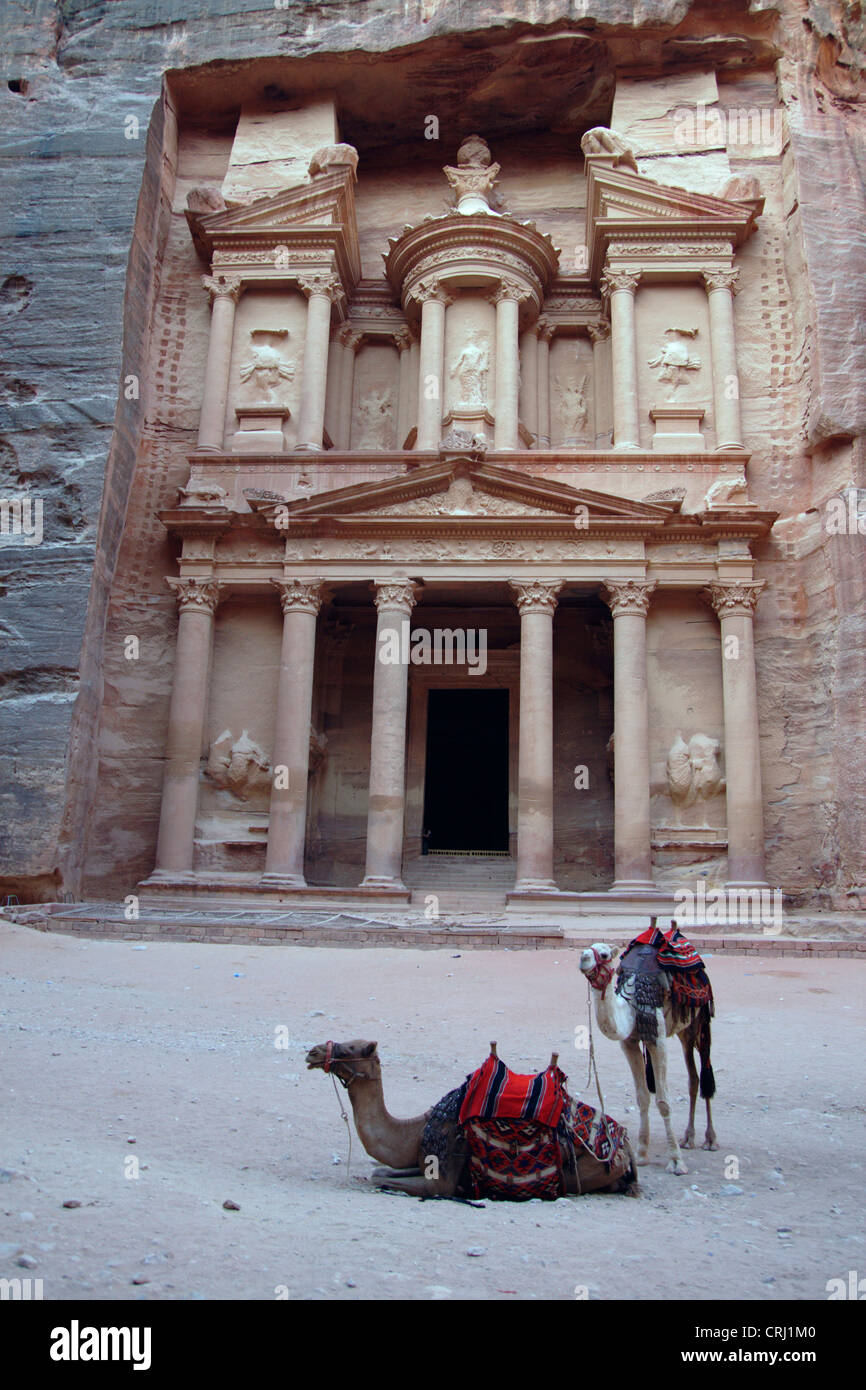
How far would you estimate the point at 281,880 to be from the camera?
18.2 metres

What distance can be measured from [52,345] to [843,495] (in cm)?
1529

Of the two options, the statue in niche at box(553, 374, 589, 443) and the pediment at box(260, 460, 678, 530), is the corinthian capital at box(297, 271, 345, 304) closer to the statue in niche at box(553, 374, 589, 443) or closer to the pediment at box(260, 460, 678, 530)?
the pediment at box(260, 460, 678, 530)

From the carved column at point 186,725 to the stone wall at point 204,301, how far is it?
3.36 ft

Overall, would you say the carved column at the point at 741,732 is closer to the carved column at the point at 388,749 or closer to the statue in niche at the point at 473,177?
the carved column at the point at 388,749

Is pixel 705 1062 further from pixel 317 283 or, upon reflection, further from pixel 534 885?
pixel 317 283

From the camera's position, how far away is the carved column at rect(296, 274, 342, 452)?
840 inches

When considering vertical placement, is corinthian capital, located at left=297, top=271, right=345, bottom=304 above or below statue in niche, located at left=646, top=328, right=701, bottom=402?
above

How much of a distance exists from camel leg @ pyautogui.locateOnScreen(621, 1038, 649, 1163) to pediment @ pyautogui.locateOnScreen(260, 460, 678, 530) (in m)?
14.6

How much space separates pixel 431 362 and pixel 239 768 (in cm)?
939

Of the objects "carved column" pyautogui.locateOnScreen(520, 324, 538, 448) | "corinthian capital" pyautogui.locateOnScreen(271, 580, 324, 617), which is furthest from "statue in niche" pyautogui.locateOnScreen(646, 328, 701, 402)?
"corinthian capital" pyautogui.locateOnScreen(271, 580, 324, 617)

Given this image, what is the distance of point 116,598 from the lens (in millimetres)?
20531

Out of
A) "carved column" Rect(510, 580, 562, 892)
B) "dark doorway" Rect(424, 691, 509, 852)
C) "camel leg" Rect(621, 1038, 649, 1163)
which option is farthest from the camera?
"dark doorway" Rect(424, 691, 509, 852)

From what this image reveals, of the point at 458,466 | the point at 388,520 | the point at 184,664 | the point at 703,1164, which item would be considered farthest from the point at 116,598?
the point at 703,1164

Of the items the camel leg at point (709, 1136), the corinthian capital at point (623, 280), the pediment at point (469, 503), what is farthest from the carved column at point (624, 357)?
the camel leg at point (709, 1136)
